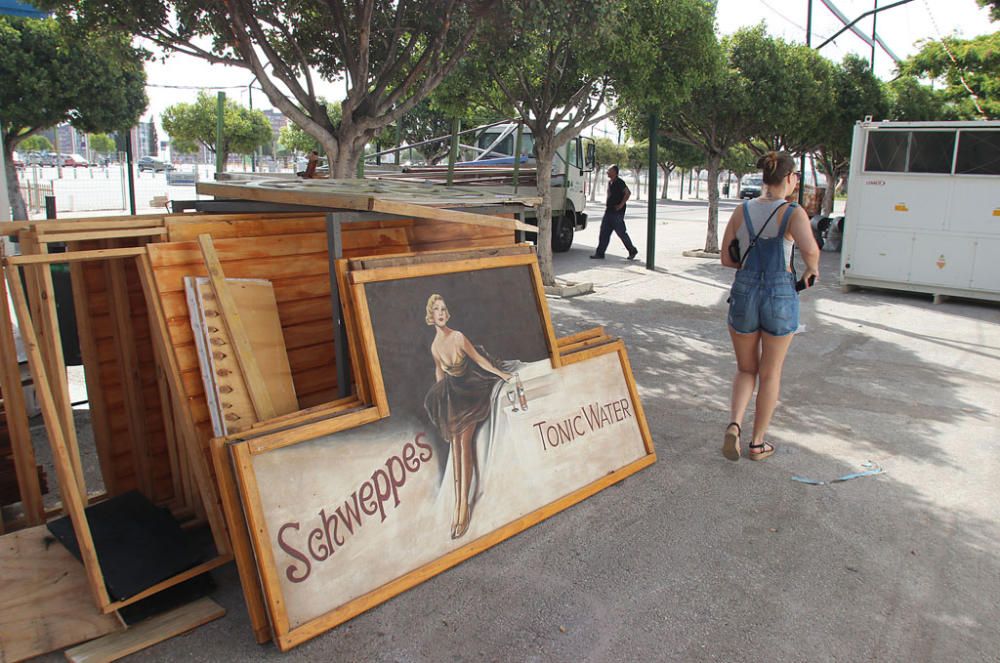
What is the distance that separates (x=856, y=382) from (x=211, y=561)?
18.8 ft

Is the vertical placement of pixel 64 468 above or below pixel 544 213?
below

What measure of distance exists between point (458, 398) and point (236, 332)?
1079 mm

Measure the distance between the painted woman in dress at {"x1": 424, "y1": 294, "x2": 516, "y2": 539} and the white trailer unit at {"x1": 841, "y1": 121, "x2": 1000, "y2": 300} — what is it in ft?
30.0

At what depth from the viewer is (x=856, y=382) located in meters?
6.83

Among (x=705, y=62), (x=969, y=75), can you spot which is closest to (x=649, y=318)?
(x=705, y=62)

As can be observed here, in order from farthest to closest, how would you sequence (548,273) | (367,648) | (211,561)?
(548,273), (211,561), (367,648)

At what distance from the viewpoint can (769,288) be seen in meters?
4.53

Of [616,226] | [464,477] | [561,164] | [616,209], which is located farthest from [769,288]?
[561,164]

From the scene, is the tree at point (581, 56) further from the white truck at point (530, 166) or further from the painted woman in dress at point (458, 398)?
the painted woman in dress at point (458, 398)

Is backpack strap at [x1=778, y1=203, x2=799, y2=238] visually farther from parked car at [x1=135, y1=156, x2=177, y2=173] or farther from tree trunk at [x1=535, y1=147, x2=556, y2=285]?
parked car at [x1=135, y1=156, x2=177, y2=173]

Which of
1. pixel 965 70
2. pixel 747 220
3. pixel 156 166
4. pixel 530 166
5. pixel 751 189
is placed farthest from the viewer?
pixel 156 166

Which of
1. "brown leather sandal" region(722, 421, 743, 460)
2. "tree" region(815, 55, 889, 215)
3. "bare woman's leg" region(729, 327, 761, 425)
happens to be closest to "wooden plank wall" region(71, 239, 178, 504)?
"brown leather sandal" region(722, 421, 743, 460)

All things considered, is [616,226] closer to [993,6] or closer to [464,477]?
[993,6]

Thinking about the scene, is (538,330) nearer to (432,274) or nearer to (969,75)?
(432,274)
